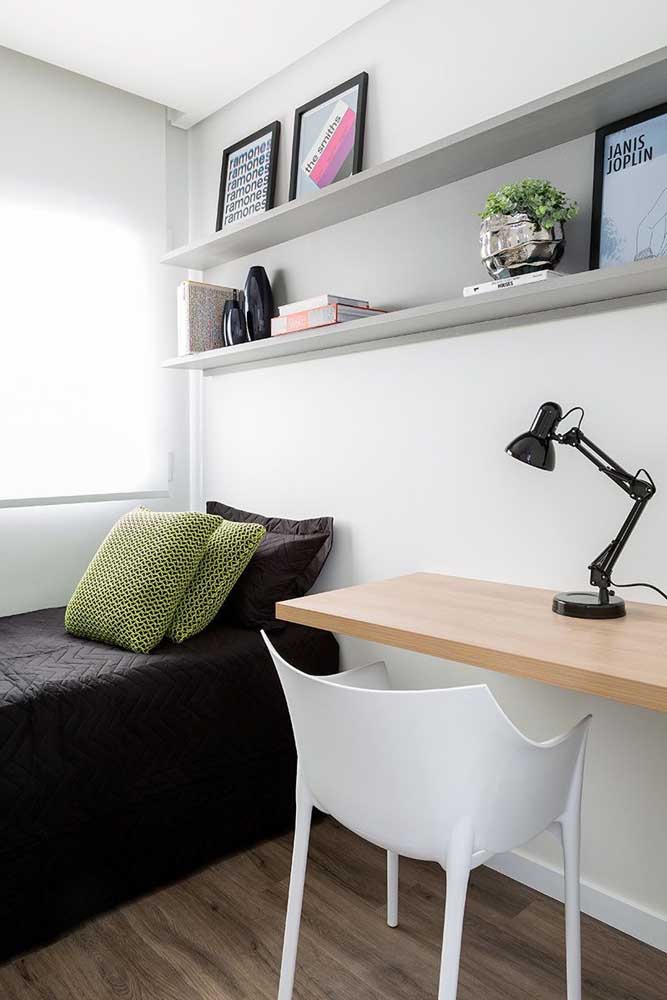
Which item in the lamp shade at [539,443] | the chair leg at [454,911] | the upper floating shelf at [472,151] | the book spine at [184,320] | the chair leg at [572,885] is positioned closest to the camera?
the chair leg at [454,911]

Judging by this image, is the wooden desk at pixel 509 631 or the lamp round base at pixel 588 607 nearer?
the wooden desk at pixel 509 631

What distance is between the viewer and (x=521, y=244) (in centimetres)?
170

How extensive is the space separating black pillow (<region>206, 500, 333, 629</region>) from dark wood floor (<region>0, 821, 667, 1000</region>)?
72 cm

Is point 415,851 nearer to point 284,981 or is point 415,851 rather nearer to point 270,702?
point 284,981

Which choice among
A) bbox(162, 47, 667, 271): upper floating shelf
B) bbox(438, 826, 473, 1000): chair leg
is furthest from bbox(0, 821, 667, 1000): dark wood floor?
bbox(162, 47, 667, 271): upper floating shelf

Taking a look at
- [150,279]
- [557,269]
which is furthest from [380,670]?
[150,279]

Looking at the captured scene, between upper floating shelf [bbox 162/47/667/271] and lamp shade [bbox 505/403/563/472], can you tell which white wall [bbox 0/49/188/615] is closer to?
upper floating shelf [bbox 162/47/667/271]

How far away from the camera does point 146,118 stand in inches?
115

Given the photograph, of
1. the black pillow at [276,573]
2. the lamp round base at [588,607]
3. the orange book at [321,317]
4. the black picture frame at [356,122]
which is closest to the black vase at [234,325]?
the orange book at [321,317]

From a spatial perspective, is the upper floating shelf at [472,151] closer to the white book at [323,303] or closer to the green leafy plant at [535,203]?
the green leafy plant at [535,203]

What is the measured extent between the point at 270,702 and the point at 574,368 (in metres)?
1.24

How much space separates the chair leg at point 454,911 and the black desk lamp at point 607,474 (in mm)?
594

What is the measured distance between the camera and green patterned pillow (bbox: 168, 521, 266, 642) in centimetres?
220

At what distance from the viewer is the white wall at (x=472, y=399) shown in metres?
1.77
